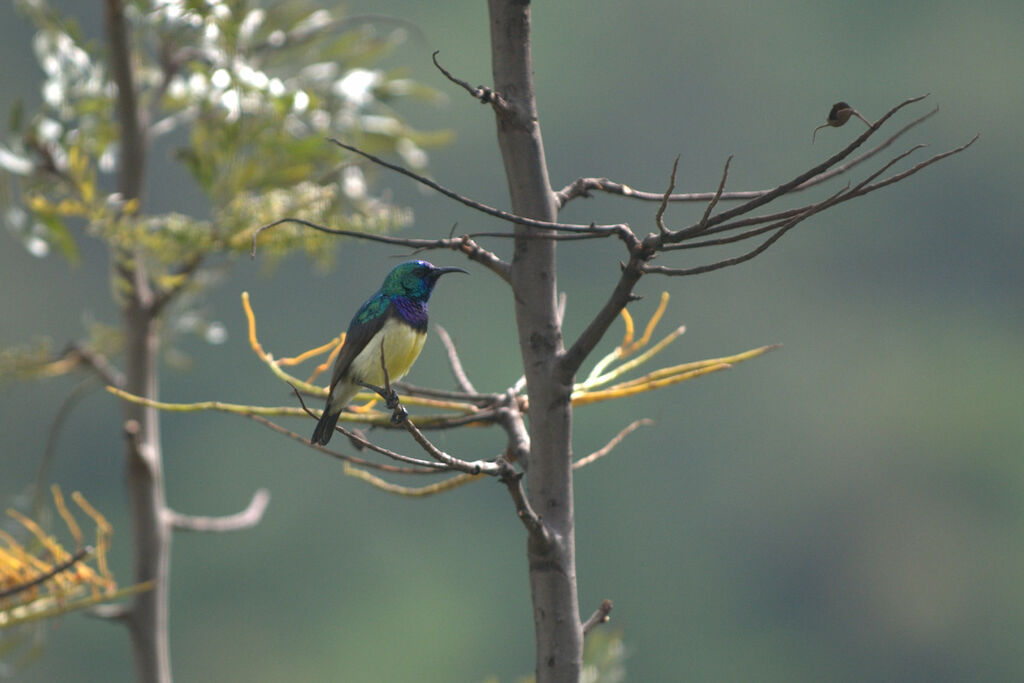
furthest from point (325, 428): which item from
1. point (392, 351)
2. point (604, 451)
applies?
point (604, 451)

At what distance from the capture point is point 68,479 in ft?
24.5

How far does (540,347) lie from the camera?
2.25 feet

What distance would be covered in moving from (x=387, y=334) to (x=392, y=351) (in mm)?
19

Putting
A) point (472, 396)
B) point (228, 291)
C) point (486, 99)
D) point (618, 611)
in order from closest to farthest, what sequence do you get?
point (486, 99), point (472, 396), point (618, 611), point (228, 291)

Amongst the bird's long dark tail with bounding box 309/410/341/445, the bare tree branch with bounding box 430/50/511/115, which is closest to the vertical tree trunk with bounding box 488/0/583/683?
the bare tree branch with bounding box 430/50/511/115

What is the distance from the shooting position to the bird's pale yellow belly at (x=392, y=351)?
94cm

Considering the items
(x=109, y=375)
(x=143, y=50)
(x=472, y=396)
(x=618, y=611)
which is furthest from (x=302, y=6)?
(x=618, y=611)

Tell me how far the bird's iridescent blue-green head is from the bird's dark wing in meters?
0.02

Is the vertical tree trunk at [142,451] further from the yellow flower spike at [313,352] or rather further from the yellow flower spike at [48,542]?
the yellow flower spike at [313,352]

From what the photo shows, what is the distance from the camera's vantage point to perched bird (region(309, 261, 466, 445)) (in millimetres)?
932

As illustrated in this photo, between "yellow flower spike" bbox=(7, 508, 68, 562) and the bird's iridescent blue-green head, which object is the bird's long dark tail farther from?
"yellow flower spike" bbox=(7, 508, 68, 562)

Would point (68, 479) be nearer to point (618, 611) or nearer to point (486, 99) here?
point (618, 611)

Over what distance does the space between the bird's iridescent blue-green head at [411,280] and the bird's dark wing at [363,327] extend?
0.02 m

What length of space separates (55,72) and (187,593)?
7.47m
